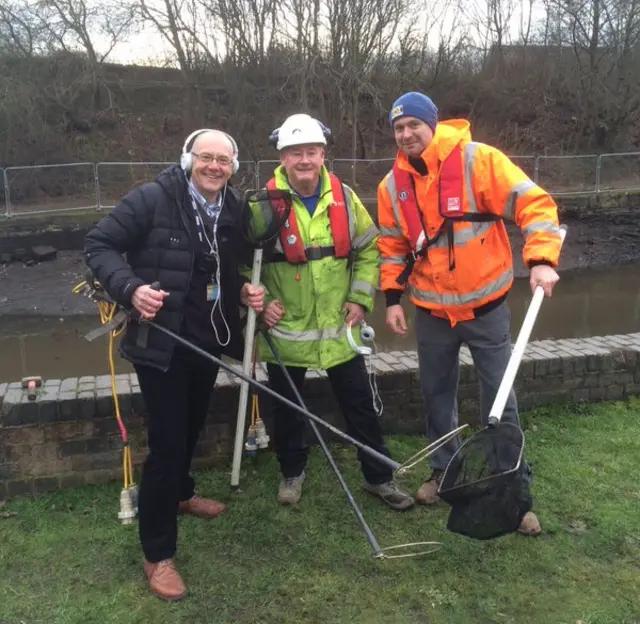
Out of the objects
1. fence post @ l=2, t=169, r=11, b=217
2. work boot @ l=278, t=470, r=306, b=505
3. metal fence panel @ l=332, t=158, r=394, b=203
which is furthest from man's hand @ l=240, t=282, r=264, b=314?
metal fence panel @ l=332, t=158, r=394, b=203

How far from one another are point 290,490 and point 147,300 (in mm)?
1584

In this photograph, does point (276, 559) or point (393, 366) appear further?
point (393, 366)

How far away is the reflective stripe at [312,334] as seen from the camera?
3.57 m

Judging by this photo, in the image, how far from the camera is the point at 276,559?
10.8ft

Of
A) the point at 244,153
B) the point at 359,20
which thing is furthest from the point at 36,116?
Answer: the point at 359,20

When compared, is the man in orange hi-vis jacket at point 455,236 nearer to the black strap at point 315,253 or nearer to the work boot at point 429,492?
the black strap at point 315,253

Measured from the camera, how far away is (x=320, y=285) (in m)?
3.51

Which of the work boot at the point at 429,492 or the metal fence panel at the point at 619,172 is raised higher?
the metal fence panel at the point at 619,172

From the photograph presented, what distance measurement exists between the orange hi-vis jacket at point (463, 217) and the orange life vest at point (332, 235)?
0.23 metres

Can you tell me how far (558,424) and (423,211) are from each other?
2.21 m

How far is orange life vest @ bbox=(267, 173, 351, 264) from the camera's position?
346cm

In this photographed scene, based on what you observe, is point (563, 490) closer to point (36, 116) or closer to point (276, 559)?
point (276, 559)

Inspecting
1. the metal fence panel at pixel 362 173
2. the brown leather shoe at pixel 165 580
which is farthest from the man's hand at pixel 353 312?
the metal fence panel at pixel 362 173

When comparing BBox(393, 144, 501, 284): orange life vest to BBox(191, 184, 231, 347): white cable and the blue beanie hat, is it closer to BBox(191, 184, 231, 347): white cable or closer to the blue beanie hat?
the blue beanie hat
